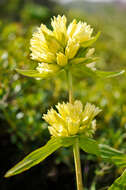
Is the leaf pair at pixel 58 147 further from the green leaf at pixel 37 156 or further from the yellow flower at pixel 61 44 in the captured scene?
the yellow flower at pixel 61 44

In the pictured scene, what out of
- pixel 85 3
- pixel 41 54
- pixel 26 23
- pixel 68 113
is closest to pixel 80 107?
pixel 68 113

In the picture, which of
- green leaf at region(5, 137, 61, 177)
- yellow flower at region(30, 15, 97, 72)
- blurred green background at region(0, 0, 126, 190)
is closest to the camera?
green leaf at region(5, 137, 61, 177)

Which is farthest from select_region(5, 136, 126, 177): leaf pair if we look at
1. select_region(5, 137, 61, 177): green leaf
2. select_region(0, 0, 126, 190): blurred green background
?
select_region(0, 0, 126, 190): blurred green background

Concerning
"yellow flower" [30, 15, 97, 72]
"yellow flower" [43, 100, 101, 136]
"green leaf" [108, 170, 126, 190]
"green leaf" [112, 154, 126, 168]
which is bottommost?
"green leaf" [108, 170, 126, 190]

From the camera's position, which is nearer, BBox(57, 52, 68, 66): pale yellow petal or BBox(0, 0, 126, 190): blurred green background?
BBox(57, 52, 68, 66): pale yellow petal

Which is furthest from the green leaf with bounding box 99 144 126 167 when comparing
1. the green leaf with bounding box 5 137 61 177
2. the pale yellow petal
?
the pale yellow petal

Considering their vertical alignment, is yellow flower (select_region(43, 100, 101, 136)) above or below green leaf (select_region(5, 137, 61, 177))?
above

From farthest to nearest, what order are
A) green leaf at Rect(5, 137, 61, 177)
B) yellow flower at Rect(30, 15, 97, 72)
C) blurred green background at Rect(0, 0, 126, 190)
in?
blurred green background at Rect(0, 0, 126, 190) < yellow flower at Rect(30, 15, 97, 72) < green leaf at Rect(5, 137, 61, 177)

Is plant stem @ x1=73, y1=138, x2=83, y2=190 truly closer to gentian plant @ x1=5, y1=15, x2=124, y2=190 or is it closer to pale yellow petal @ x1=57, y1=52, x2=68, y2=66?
gentian plant @ x1=5, y1=15, x2=124, y2=190

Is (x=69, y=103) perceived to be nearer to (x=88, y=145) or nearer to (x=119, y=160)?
(x=88, y=145)
